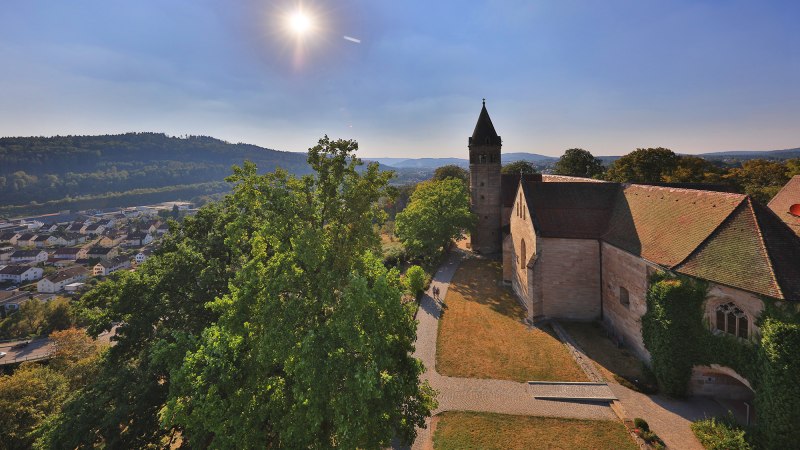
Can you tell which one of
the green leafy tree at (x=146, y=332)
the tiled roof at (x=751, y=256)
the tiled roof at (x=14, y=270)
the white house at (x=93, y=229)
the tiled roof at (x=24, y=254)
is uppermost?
the tiled roof at (x=751, y=256)

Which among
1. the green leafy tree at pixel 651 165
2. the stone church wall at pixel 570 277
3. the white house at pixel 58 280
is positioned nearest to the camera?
the stone church wall at pixel 570 277

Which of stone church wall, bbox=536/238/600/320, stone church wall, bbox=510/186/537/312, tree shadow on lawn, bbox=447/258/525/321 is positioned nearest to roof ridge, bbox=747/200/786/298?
stone church wall, bbox=536/238/600/320

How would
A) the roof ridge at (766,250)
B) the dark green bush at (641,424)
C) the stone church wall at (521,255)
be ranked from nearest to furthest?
the roof ridge at (766,250) → the dark green bush at (641,424) → the stone church wall at (521,255)

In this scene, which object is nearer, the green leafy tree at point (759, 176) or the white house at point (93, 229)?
the green leafy tree at point (759, 176)

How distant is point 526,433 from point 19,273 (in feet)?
395

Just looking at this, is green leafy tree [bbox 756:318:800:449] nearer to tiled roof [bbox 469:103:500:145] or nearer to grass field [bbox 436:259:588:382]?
grass field [bbox 436:259:588:382]

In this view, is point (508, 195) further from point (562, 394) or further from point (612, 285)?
point (562, 394)

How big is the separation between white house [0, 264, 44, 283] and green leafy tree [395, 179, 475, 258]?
98.9 m

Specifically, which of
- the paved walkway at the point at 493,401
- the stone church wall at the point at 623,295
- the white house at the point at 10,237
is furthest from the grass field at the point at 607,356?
the white house at the point at 10,237

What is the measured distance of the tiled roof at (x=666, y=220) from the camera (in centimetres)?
1938

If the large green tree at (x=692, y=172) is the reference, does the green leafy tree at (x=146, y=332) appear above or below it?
below

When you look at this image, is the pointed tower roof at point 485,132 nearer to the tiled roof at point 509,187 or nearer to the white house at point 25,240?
the tiled roof at point 509,187

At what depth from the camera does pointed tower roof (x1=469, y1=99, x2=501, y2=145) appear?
4678 cm

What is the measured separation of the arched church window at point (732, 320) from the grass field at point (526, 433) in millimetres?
7233
